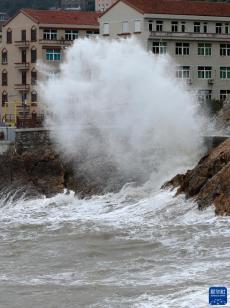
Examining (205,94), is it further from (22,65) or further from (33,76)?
(22,65)

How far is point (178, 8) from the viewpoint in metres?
62.8

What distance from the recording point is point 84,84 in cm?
4153

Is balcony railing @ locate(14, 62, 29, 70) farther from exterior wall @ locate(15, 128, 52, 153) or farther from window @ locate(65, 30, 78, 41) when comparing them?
exterior wall @ locate(15, 128, 52, 153)

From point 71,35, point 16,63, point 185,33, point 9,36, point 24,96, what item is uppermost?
point 9,36

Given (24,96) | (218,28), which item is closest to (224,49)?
(218,28)

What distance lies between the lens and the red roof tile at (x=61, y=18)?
69688 millimetres

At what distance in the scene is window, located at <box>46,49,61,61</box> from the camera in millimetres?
68938

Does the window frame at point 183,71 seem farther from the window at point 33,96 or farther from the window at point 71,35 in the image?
the window at point 33,96

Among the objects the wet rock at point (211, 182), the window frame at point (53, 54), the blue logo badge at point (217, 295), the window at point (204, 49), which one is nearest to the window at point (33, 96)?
the window frame at point (53, 54)

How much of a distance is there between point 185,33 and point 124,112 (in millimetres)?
23870

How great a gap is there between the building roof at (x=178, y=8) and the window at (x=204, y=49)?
215cm

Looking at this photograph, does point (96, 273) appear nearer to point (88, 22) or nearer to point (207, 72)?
point (207, 72)

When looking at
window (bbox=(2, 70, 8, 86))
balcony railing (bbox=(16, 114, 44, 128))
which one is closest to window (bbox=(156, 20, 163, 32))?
window (bbox=(2, 70, 8, 86))

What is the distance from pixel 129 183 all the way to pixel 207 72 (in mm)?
28024
